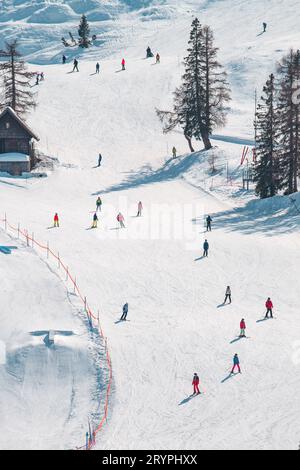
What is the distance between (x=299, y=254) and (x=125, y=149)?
30.8m

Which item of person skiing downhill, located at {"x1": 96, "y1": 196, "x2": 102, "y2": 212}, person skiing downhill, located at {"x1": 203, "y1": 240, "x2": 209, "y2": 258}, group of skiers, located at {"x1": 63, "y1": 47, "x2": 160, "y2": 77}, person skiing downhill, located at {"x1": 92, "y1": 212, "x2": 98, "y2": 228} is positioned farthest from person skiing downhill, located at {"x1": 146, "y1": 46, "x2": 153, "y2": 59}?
A: person skiing downhill, located at {"x1": 203, "y1": 240, "x2": 209, "y2": 258}

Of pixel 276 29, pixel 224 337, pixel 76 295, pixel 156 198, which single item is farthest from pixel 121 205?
pixel 276 29

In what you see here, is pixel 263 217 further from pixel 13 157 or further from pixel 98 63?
pixel 98 63

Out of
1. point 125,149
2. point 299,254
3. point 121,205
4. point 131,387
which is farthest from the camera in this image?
point 125,149

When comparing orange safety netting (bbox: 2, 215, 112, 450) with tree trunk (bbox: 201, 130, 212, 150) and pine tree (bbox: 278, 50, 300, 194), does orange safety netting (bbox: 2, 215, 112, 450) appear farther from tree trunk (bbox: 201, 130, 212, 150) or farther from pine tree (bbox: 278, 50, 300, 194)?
tree trunk (bbox: 201, 130, 212, 150)

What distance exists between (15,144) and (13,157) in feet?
5.22

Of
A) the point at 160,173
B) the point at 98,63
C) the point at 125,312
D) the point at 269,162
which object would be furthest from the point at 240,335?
the point at 98,63

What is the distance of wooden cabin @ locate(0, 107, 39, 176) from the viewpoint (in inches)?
2650

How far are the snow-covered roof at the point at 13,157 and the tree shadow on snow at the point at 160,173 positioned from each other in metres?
7.45

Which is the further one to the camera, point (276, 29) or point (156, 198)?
point (276, 29)

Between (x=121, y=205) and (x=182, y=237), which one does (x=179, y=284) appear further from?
(x=121, y=205)

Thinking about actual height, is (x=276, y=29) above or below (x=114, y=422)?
above

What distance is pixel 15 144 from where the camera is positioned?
225ft

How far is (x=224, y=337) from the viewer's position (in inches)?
1549
